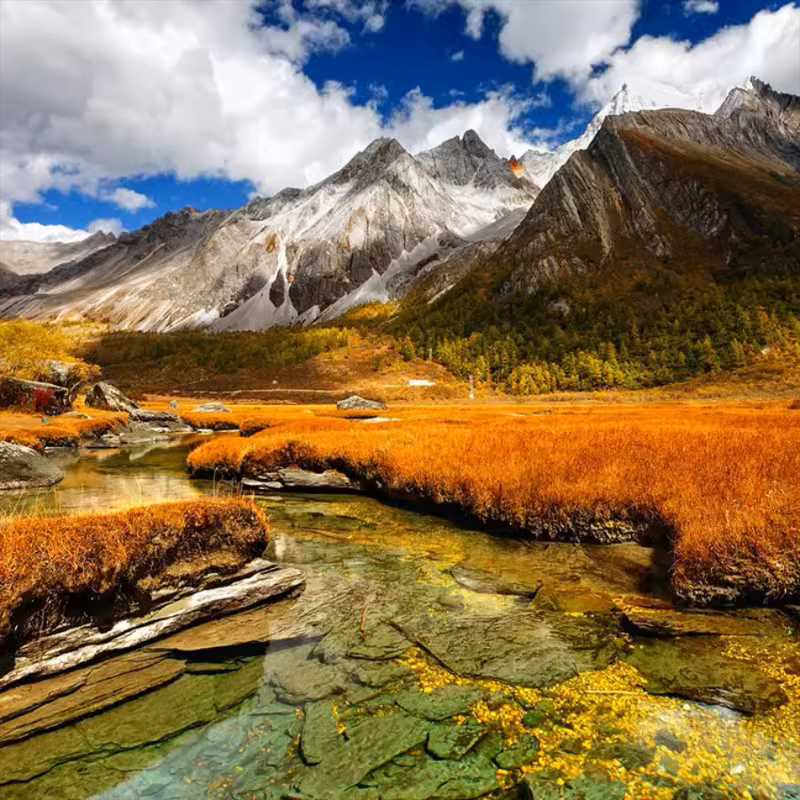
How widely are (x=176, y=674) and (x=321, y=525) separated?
359 inches

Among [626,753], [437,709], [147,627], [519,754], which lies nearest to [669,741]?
[626,753]

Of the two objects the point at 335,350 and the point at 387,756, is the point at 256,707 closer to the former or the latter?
the point at 387,756

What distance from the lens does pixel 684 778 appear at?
5777 mm

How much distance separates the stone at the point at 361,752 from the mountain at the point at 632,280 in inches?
4508

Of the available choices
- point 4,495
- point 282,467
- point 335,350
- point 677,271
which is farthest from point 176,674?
point 677,271

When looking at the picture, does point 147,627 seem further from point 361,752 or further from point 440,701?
point 440,701

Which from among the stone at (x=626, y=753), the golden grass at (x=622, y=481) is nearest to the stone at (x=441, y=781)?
the stone at (x=626, y=753)

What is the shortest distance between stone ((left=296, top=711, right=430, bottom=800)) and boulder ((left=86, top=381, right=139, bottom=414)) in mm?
67939

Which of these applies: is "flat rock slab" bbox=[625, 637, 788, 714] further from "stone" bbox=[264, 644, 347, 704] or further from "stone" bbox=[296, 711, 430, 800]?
"stone" bbox=[264, 644, 347, 704]

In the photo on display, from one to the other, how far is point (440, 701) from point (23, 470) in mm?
24347

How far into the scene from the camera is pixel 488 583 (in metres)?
11.7

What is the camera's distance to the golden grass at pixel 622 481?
9648 millimetres

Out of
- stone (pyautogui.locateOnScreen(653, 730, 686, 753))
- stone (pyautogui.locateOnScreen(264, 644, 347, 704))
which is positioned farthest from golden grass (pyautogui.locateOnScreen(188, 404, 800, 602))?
stone (pyautogui.locateOnScreen(264, 644, 347, 704))

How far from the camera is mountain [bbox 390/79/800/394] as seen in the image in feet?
386
